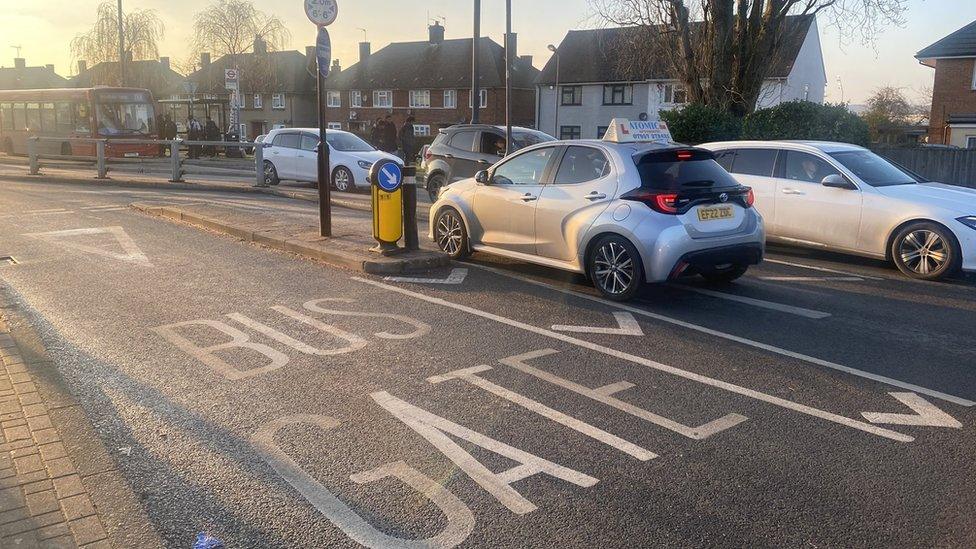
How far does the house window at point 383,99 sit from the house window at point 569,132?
17.2 meters

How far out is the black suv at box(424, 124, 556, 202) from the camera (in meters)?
15.5

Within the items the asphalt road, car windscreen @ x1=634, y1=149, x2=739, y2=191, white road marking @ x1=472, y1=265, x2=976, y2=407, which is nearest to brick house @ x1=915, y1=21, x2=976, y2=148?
the asphalt road

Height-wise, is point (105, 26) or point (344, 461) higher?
point (105, 26)

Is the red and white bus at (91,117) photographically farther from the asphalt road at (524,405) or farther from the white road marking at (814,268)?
the white road marking at (814,268)

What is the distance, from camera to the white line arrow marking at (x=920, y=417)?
4.82 m

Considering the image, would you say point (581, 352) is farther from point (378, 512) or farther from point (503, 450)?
point (378, 512)

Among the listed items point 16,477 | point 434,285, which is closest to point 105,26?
point 434,285

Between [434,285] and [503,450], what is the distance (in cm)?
438

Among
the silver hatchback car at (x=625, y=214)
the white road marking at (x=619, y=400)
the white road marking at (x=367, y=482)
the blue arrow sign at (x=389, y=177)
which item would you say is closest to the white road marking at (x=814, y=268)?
the silver hatchback car at (x=625, y=214)

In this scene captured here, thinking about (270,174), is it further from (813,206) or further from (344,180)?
(813,206)

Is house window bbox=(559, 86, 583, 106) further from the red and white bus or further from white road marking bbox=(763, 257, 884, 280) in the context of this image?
white road marking bbox=(763, 257, 884, 280)

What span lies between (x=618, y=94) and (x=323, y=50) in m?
45.7

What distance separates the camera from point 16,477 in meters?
3.85

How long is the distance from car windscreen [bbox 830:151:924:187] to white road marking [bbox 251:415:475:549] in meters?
7.76
